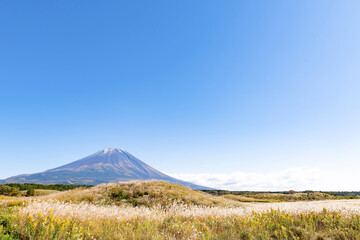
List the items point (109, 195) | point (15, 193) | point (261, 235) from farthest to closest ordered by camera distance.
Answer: point (15, 193), point (109, 195), point (261, 235)

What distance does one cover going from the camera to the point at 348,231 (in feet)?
18.9

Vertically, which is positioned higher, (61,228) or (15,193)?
(61,228)

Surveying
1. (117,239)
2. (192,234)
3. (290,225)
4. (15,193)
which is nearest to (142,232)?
(117,239)

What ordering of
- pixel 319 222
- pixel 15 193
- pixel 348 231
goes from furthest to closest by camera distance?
1. pixel 15 193
2. pixel 319 222
3. pixel 348 231

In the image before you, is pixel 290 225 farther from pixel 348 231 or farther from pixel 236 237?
pixel 236 237

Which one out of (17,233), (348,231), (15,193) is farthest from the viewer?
(15,193)

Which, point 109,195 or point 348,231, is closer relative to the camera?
point 348,231

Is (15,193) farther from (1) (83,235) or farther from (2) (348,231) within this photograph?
(2) (348,231)

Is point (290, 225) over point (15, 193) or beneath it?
over

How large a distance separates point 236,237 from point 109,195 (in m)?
16.2

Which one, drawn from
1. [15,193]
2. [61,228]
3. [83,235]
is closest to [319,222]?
[83,235]

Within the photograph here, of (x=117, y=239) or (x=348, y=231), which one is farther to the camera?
(x=348, y=231)

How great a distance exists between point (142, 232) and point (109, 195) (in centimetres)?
1524

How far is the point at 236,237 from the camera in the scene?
5.52m
